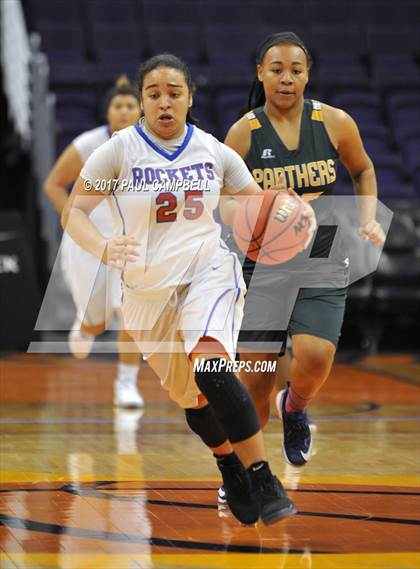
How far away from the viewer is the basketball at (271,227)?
4.54 meters

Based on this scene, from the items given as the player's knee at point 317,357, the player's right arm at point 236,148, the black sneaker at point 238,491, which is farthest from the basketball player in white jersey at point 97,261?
the black sneaker at point 238,491

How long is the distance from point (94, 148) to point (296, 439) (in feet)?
8.98

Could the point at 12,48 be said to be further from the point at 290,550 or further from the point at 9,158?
the point at 290,550

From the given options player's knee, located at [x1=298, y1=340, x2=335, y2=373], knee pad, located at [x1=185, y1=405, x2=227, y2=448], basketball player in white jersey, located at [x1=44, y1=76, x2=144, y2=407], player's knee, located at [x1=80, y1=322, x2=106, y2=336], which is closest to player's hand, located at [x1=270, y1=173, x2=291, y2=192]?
player's knee, located at [x1=298, y1=340, x2=335, y2=373]

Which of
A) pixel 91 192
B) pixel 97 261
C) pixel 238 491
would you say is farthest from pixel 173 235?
pixel 97 261

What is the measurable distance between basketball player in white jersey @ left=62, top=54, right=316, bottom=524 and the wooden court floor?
1.03 feet

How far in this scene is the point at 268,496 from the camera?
4137 mm

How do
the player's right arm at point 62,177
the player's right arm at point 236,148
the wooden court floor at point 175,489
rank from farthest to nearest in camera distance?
the player's right arm at point 62,177, the player's right arm at point 236,148, the wooden court floor at point 175,489

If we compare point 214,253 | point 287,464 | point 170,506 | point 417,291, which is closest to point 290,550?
point 170,506

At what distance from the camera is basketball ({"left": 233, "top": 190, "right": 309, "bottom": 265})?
14.9 ft

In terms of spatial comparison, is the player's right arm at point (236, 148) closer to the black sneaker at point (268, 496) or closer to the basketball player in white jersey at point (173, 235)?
the basketball player in white jersey at point (173, 235)

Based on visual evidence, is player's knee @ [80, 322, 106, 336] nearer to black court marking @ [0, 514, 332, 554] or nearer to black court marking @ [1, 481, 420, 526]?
black court marking @ [1, 481, 420, 526]

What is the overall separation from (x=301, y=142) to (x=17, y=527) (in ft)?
6.69

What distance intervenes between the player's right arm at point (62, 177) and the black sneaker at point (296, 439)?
2527mm
